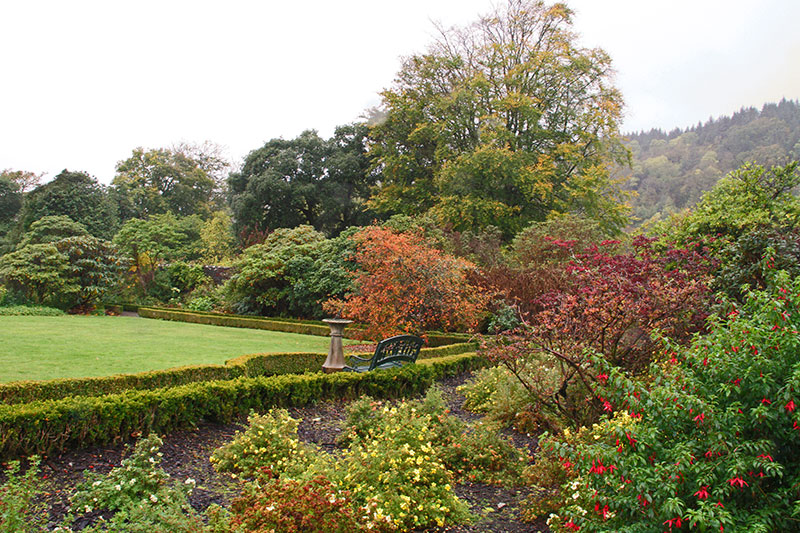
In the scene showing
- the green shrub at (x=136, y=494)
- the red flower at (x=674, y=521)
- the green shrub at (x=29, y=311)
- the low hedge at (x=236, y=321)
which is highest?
the red flower at (x=674, y=521)

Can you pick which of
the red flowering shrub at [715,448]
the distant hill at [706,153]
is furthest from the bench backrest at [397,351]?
the distant hill at [706,153]

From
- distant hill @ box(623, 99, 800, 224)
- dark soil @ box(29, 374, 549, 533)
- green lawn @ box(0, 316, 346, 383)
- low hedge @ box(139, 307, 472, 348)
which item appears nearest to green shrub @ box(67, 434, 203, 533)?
dark soil @ box(29, 374, 549, 533)

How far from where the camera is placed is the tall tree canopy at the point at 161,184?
125ft

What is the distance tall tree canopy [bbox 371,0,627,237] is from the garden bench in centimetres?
1331

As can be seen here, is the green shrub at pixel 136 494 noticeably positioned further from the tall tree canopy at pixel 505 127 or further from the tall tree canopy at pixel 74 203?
the tall tree canopy at pixel 74 203

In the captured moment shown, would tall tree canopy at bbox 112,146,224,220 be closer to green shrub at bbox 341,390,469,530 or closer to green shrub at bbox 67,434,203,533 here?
green shrub at bbox 67,434,203,533

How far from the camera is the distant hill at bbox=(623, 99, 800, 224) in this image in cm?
3747

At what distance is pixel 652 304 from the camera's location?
18.1 ft

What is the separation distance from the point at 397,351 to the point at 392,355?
14cm

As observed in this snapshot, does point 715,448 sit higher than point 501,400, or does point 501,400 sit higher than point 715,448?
point 715,448

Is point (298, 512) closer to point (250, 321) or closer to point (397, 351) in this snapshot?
point (397, 351)

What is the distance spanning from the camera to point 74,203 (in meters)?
29.3

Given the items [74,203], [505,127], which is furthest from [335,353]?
[74,203]

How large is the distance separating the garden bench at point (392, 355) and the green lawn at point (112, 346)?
2.67 metres
